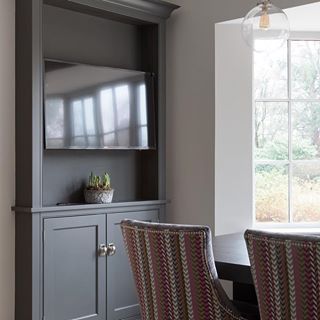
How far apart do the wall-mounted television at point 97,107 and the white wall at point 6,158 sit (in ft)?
0.74

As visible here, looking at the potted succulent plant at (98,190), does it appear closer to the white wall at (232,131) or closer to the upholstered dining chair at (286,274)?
the white wall at (232,131)

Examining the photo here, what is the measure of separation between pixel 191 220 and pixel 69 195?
91 cm

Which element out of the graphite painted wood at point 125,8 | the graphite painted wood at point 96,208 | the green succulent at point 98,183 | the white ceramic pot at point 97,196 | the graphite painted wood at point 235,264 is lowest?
the graphite painted wood at point 235,264

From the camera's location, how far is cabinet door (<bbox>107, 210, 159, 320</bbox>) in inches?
168

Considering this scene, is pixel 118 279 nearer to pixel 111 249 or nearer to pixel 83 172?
pixel 111 249

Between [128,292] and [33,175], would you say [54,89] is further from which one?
[128,292]

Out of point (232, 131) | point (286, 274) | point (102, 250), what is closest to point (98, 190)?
point (102, 250)

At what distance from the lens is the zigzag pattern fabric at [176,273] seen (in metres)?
2.43

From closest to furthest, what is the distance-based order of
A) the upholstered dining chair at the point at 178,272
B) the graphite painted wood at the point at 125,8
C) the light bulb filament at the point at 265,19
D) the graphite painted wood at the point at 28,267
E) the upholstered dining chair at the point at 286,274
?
the upholstered dining chair at the point at 286,274
the upholstered dining chair at the point at 178,272
the light bulb filament at the point at 265,19
the graphite painted wood at the point at 28,267
the graphite painted wood at the point at 125,8

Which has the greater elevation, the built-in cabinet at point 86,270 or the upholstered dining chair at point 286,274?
the upholstered dining chair at point 286,274

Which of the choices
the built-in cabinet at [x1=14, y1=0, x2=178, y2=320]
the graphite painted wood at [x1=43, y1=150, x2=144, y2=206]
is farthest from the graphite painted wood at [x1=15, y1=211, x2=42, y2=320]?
the graphite painted wood at [x1=43, y1=150, x2=144, y2=206]

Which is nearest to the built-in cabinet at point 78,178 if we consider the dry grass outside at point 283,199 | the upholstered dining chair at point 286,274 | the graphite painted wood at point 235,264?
the dry grass outside at point 283,199

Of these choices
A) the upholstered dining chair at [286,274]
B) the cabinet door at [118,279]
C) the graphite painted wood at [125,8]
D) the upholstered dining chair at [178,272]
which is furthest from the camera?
the cabinet door at [118,279]

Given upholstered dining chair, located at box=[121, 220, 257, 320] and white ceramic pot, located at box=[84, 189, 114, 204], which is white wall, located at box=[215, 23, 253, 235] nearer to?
white ceramic pot, located at box=[84, 189, 114, 204]
